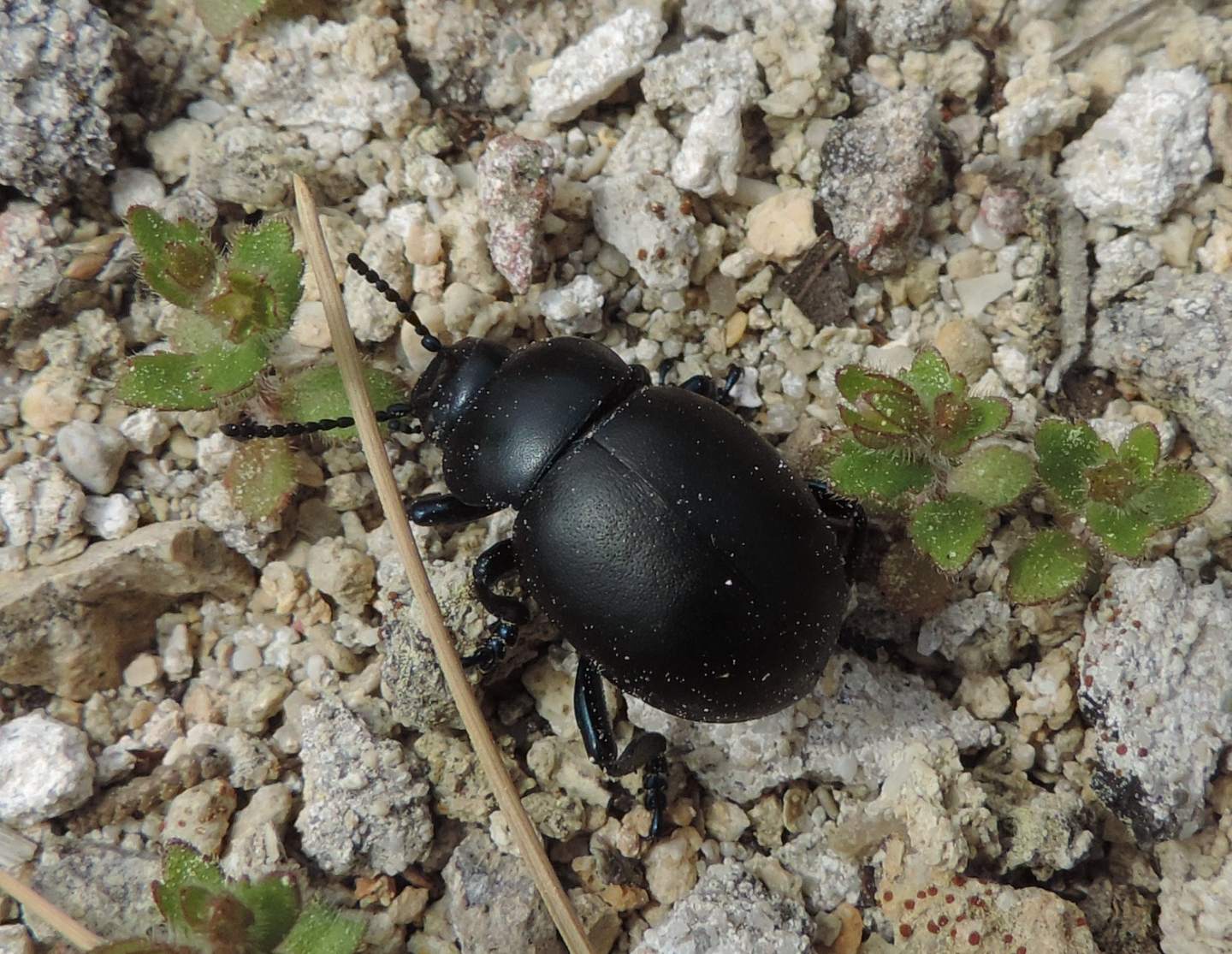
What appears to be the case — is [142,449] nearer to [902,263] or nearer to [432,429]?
[432,429]

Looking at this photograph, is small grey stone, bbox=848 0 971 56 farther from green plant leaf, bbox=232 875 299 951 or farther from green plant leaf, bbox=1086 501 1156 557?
green plant leaf, bbox=232 875 299 951

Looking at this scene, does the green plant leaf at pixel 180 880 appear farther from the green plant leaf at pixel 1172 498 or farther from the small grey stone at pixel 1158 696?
the green plant leaf at pixel 1172 498


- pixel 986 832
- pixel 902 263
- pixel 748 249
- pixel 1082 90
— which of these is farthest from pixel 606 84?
pixel 986 832

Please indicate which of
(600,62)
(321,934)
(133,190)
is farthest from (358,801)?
(600,62)

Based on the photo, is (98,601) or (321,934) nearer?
(321,934)

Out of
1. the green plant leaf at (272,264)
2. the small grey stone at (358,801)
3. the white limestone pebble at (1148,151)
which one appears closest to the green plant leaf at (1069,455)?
the white limestone pebble at (1148,151)

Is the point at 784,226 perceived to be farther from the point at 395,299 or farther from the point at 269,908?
the point at 269,908

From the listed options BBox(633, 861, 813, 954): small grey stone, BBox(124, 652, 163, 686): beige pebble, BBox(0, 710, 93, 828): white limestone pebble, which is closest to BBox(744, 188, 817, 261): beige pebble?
BBox(633, 861, 813, 954): small grey stone
